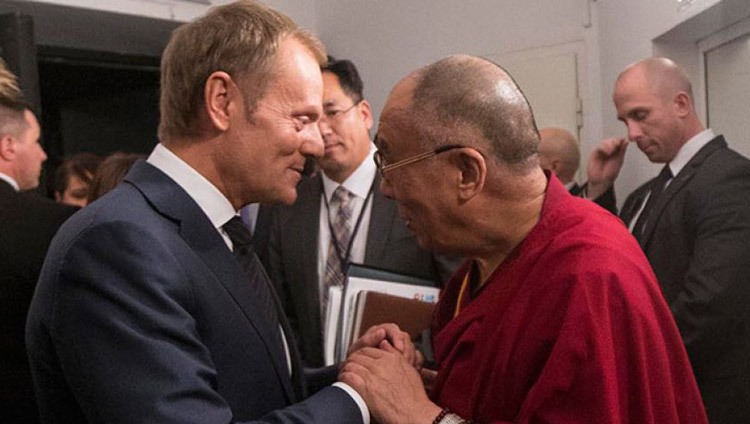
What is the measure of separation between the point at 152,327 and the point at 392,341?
505mm

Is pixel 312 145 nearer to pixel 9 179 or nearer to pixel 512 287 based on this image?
pixel 512 287

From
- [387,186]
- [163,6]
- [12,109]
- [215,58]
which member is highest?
[163,6]

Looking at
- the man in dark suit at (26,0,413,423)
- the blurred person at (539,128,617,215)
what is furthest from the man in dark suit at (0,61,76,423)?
the blurred person at (539,128,617,215)

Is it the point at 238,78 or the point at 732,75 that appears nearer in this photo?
the point at 238,78

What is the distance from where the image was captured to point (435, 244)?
159 cm

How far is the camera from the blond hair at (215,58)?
1.48m

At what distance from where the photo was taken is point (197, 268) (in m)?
1.40

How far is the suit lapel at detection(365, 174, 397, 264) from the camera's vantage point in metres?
2.67

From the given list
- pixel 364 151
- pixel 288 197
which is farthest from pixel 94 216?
pixel 364 151

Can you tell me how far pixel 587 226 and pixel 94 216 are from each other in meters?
0.70

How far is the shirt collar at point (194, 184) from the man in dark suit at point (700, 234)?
163 centimetres

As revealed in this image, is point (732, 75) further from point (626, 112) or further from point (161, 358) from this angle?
point (161, 358)

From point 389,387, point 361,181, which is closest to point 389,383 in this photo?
point 389,387

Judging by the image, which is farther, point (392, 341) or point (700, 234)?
point (700, 234)
